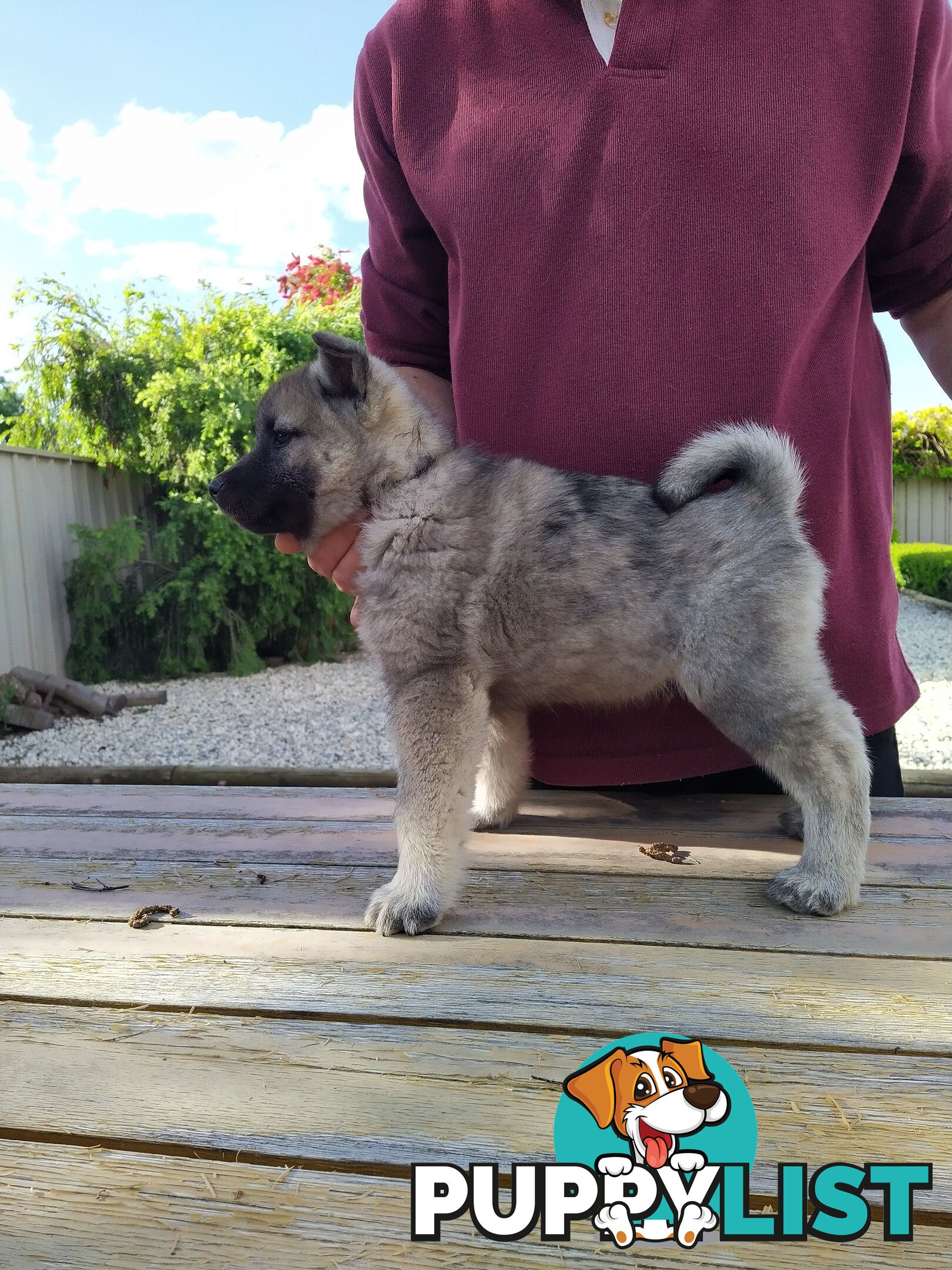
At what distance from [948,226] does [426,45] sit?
136 cm

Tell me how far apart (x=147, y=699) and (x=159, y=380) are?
329 centimetres

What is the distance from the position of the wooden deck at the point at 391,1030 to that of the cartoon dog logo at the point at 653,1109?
0.10 ft

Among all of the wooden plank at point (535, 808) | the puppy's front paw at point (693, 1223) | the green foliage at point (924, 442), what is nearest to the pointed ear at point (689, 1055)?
the puppy's front paw at point (693, 1223)

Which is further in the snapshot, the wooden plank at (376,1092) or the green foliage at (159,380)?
the green foliage at (159,380)

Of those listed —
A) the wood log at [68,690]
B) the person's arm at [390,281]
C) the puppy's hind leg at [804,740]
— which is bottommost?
the wood log at [68,690]

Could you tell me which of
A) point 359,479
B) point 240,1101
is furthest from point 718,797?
point 240,1101

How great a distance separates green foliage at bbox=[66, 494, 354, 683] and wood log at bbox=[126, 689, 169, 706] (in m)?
1.00

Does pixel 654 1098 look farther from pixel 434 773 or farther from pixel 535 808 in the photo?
pixel 535 808

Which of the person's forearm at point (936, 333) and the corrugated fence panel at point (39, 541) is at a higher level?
the person's forearm at point (936, 333)

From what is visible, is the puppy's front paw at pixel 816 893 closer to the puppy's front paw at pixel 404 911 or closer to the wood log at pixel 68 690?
the puppy's front paw at pixel 404 911

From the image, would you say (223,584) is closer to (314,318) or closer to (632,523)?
(314,318)

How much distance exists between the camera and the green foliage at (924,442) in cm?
1416

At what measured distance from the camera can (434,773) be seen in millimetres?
1971

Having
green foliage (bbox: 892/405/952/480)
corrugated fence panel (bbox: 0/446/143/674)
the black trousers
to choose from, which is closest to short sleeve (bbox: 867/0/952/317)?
the black trousers
